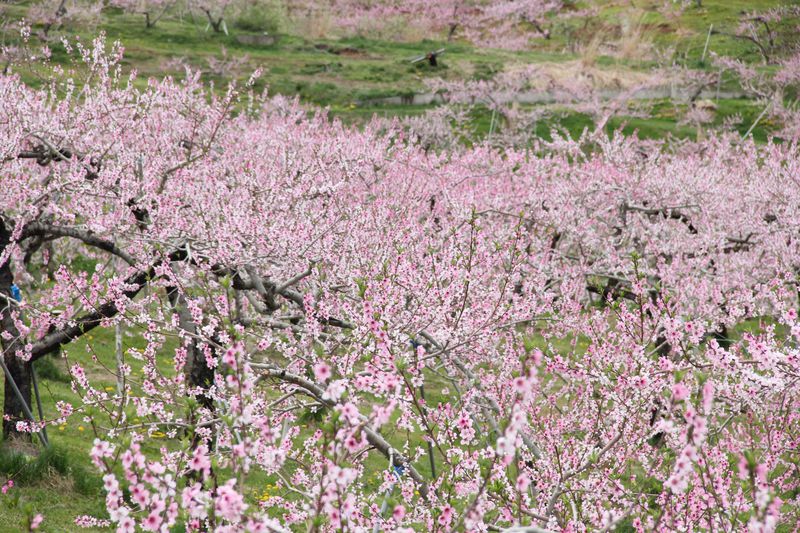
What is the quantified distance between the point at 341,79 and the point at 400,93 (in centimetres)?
396

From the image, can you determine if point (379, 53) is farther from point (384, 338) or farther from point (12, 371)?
point (384, 338)

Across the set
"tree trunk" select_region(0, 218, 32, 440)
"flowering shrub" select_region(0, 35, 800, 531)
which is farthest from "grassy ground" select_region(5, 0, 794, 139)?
"tree trunk" select_region(0, 218, 32, 440)

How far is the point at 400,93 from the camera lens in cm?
3906

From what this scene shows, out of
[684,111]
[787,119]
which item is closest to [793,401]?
[787,119]

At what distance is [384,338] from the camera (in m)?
4.00

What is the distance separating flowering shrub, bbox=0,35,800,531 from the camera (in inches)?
142

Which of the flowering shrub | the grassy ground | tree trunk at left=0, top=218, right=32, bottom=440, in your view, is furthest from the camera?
the grassy ground

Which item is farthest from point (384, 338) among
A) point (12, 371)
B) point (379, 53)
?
point (379, 53)

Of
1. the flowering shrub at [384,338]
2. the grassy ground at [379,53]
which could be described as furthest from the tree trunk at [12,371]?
the grassy ground at [379,53]

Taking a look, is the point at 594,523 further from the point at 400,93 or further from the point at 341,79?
the point at 341,79

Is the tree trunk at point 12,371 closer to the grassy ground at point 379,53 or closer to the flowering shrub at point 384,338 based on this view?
the flowering shrub at point 384,338

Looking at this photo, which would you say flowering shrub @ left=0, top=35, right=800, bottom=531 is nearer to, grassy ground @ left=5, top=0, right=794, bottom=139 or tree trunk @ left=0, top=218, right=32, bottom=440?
tree trunk @ left=0, top=218, right=32, bottom=440

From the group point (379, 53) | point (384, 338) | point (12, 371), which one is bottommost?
point (12, 371)

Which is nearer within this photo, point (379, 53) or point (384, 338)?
point (384, 338)
